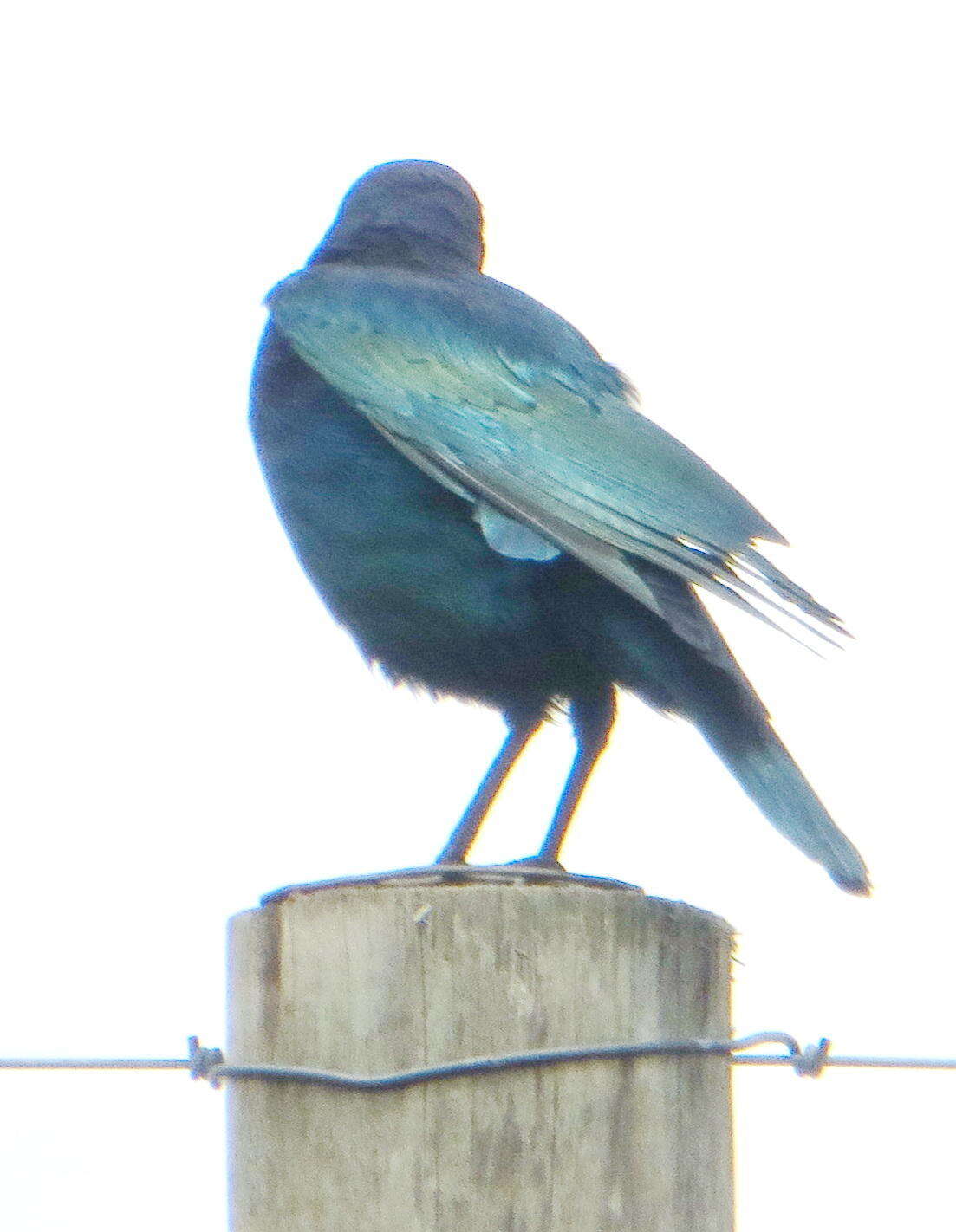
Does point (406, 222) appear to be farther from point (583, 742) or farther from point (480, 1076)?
point (480, 1076)

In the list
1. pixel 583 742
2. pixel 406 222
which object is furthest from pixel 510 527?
pixel 406 222

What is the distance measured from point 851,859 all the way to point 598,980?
101 centimetres

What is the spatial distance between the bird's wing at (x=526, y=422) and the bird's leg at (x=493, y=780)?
57 centimetres

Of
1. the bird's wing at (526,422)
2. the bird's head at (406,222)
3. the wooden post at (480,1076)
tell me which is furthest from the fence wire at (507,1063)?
the bird's head at (406,222)

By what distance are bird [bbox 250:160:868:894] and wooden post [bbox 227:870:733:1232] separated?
935 mm

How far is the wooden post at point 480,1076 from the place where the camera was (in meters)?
2.62

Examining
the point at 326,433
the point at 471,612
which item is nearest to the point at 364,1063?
the point at 471,612

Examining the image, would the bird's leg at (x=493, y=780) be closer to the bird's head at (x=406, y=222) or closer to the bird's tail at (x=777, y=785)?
the bird's tail at (x=777, y=785)

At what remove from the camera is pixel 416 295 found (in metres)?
4.97

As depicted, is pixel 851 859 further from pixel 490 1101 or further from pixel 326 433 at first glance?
pixel 326 433

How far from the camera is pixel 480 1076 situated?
2645 mm

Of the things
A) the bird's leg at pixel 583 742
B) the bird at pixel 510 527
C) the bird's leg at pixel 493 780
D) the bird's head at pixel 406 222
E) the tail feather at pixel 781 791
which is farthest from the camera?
the bird's head at pixel 406 222

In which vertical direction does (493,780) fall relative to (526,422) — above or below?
below

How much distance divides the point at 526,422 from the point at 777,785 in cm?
111
